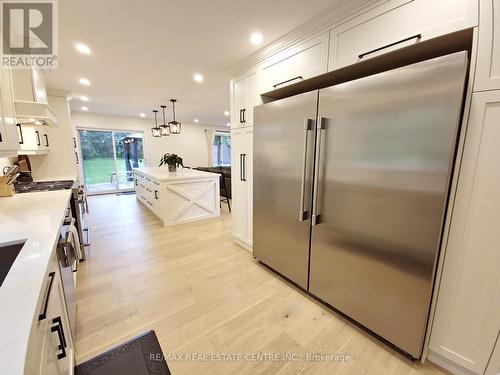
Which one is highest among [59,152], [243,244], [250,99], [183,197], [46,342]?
[250,99]

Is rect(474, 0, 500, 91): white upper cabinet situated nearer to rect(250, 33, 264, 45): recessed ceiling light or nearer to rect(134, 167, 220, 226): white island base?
rect(250, 33, 264, 45): recessed ceiling light

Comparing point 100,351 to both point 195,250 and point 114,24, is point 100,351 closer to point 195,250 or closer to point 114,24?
point 195,250

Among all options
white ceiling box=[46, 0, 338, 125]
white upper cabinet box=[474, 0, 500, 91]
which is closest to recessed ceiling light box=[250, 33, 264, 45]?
white ceiling box=[46, 0, 338, 125]

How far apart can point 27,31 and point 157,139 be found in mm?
5579

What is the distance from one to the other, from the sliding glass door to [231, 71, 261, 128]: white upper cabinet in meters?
5.55

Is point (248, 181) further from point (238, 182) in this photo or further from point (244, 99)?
point (244, 99)

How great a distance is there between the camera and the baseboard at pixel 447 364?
129 cm

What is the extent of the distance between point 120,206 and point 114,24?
4.31 meters

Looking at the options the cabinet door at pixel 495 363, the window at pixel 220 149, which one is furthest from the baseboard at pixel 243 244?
the window at pixel 220 149

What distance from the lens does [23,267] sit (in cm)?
83

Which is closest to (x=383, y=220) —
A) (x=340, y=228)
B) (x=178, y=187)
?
(x=340, y=228)

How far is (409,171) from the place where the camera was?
125 cm

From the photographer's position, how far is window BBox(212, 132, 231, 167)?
30.2ft

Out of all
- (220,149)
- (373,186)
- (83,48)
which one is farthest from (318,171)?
(220,149)
